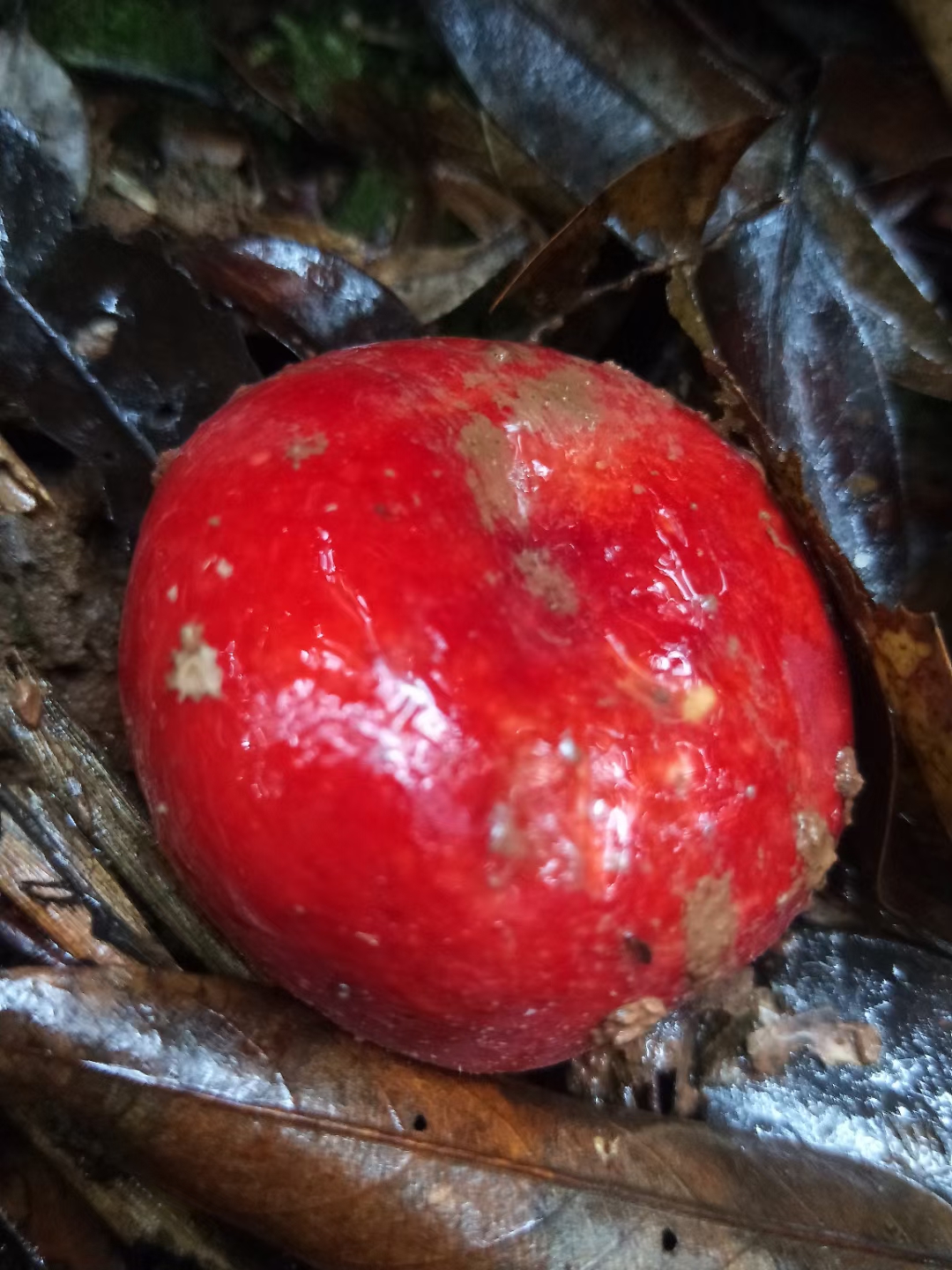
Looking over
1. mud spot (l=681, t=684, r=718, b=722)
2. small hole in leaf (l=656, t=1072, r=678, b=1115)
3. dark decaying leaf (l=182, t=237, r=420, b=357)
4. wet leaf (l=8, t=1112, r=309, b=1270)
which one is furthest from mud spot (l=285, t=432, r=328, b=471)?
small hole in leaf (l=656, t=1072, r=678, b=1115)

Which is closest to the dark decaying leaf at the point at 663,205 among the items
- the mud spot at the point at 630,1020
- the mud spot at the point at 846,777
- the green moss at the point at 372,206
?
the green moss at the point at 372,206

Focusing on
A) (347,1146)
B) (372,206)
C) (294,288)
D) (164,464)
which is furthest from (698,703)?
(372,206)

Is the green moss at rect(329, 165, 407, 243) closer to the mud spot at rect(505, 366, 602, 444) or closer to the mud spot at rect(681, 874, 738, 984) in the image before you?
the mud spot at rect(505, 366, 602, 444)

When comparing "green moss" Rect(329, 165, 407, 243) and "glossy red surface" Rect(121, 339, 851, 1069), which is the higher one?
"green moss" Rect(329, 165, 407, 243)

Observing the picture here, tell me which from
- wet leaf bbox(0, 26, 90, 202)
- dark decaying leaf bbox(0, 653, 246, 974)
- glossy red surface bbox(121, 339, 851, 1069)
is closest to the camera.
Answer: glossy red surface bbox(121, 339, 851, 1069)

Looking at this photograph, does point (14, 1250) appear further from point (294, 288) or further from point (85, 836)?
point (294, 288)
